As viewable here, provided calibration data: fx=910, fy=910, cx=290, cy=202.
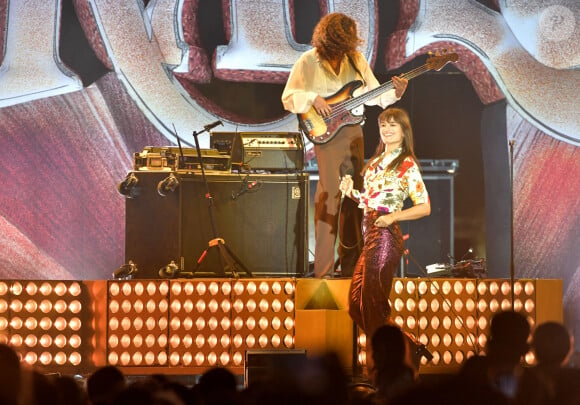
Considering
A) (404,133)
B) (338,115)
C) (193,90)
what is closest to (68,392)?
(404,133)

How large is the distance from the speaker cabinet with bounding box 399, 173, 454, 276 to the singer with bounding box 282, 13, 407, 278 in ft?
6.65

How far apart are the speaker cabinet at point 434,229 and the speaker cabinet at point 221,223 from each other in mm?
1899

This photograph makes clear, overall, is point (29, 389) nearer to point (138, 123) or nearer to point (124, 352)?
point (124, 352)

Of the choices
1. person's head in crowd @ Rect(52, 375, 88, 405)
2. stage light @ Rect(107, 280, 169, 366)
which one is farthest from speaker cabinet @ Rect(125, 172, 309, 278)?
person's head in crowd @ Rect(52, 375, 88, 405)

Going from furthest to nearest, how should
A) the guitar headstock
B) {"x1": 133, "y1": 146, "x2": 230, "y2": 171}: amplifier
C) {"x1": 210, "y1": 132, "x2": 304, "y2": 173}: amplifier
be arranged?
{"x1": 210, "y1": 132, "x2": 304, "y2": 173}: amplifier, {"x1": 133, "y1": 146, "x2": 230, "y2": 171}: amplifier, the guitar headstock

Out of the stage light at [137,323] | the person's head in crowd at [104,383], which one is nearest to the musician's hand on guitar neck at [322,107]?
the stage light at [137,323]

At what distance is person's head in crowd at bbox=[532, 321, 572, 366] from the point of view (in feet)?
13.3

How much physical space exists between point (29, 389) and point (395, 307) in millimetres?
5333

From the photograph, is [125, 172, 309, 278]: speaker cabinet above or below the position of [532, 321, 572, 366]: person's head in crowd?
above

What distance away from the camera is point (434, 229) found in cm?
1030

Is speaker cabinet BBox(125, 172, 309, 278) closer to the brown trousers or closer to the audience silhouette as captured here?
the brown trousers

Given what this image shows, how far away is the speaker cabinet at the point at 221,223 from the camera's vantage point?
8500mm

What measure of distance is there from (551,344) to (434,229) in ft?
20.6

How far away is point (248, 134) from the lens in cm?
903
